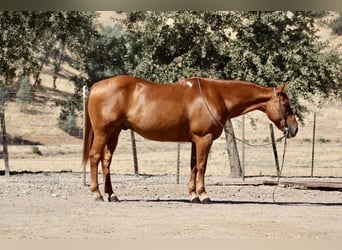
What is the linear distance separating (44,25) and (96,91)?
6.51m

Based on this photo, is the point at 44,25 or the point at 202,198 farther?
the point at 44,25

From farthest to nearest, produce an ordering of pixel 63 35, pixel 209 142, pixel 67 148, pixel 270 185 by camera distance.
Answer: pixel 67 148
pixel 63 35
pixel 270 185
pixel 209 142

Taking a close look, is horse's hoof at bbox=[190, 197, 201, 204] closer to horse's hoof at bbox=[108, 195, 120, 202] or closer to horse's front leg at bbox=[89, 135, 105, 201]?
horse's hoof at bbox=[108, 195, 120, 202]

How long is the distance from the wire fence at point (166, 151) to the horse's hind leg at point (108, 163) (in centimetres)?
517

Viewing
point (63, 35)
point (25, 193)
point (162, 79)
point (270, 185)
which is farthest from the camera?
point (63, 35)

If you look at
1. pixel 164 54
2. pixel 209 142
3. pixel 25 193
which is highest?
pixel 164 54

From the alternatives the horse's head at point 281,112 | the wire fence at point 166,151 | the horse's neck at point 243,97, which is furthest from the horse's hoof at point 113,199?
the wire fence at point 166,151

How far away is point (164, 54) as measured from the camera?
17125 mm

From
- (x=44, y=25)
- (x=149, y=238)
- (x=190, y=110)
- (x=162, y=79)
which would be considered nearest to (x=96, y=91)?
(x=190, y=110)

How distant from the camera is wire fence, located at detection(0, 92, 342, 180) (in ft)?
69.4

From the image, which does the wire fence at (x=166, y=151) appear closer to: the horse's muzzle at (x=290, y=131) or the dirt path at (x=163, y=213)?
the dirt path at (x=163, y=213)

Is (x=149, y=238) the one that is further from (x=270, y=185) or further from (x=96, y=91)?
(x=270, y=185)

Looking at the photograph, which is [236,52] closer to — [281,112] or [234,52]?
[234,52]

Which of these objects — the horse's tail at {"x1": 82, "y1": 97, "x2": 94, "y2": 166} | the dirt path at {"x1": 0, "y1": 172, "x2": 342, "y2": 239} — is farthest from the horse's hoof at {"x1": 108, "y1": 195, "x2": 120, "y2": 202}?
the horse's tail at {"x1": 82, "y1": 97, "x2": 94, "y2": 166}
